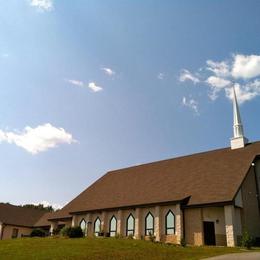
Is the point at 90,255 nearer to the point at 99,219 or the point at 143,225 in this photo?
the point at 143,225

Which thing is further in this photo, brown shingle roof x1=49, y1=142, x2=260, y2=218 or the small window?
the small window

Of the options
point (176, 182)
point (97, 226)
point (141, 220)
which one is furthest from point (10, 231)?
point (176, 182)

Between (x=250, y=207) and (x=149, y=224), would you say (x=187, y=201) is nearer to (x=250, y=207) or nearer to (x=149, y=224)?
(x=149, y=224)

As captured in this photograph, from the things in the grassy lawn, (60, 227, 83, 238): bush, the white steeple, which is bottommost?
the grassy lawn

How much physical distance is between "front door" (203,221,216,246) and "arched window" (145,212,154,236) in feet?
17.4

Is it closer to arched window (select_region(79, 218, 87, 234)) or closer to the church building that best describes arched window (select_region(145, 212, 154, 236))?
the church building

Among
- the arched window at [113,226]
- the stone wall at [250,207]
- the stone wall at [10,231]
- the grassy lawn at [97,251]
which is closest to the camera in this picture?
the grassy lawn at [97,251]

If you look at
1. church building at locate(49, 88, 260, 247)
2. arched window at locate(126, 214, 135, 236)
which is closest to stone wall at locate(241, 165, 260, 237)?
church building at locate(49, 88, 260, 247)

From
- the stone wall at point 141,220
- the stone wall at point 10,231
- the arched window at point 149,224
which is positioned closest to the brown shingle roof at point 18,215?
the stone wall at point 10,231

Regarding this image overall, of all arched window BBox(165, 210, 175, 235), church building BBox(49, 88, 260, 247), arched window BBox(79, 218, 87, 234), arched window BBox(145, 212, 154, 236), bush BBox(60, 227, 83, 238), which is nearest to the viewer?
church building BBox(49, 88, 260, 247)

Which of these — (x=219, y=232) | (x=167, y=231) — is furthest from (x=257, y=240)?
(x=167, y=231)

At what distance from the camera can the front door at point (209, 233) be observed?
3056cm

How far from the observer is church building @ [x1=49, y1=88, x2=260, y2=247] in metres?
30.5

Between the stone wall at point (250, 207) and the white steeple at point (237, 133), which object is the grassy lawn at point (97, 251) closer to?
the stone wall at point (250, 207)
